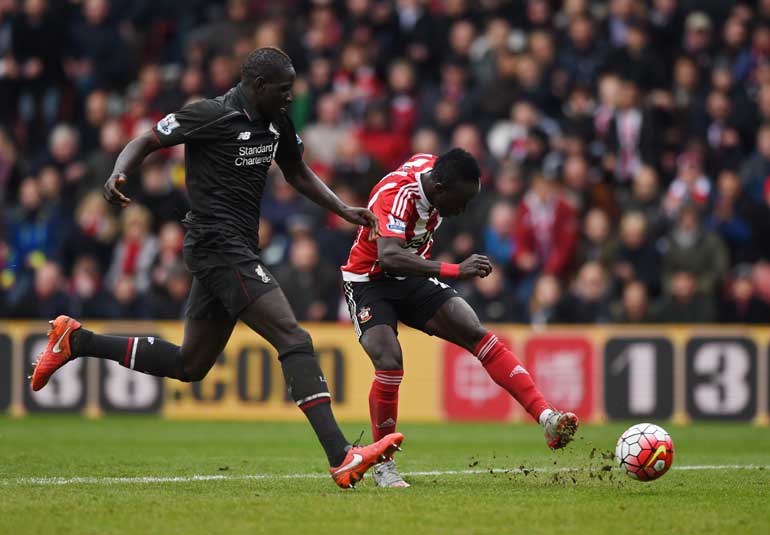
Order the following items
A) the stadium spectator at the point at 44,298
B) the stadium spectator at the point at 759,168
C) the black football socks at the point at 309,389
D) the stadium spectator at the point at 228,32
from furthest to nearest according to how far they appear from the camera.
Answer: the stadium spectator at the point at 228,32 < the stadium spectator at the point at 44,298 < the stadium spectator at the point at 759,168 < the black football socks at the point at 309,389

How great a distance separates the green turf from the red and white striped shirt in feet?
4.87

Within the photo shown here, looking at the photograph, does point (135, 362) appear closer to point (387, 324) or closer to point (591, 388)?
point (387, 324)

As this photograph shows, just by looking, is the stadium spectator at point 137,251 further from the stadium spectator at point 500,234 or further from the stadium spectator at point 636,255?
the stadium spectator at point 636,255

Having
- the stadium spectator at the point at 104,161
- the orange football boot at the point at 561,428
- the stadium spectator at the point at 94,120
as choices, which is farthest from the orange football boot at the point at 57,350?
the stadium spectator at the point at 94,120

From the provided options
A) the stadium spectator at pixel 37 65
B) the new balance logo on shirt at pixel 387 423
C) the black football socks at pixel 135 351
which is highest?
the stadium spectator at pixel 37 65

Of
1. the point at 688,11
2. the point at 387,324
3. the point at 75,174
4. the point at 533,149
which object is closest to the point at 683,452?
the point at 387,324

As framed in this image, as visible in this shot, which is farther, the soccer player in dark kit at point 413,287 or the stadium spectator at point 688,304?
the stadium spectator at point 688,304

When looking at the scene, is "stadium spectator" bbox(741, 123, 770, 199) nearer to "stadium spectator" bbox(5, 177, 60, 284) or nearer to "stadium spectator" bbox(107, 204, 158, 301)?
"stadium spectator" bbox(107, 204, 158, 301)

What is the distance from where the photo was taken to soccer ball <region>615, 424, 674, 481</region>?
8680 mm

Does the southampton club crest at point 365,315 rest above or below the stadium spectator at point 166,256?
below

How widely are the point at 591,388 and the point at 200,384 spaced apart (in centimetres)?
482

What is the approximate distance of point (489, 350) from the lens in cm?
930

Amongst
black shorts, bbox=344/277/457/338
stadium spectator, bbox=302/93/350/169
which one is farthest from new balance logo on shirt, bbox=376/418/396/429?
stadium spectator, bbox=302/93/350/169

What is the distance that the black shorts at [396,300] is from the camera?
938 cm
